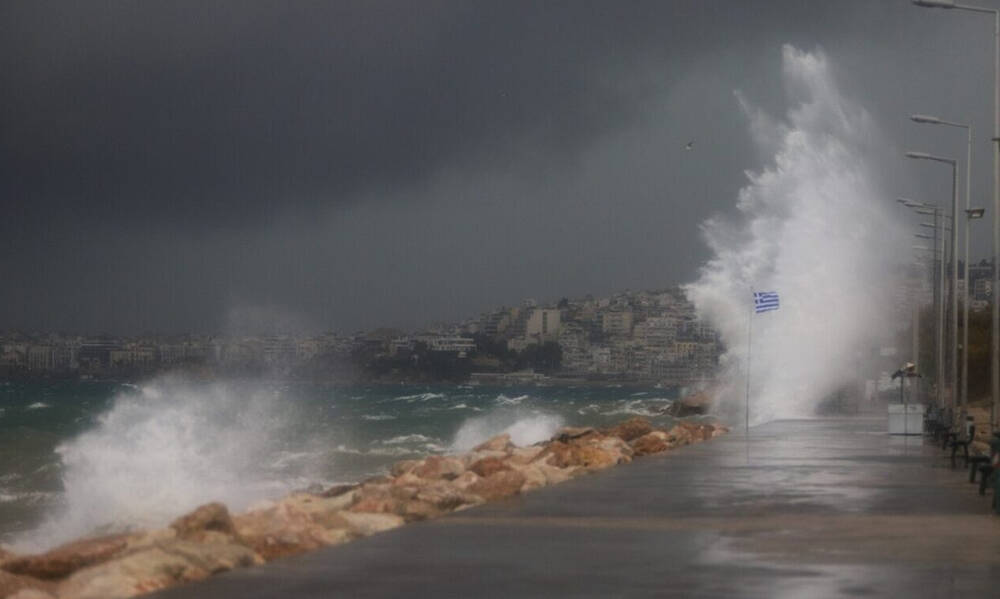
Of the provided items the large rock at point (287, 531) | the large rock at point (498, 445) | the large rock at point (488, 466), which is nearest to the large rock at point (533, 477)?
the large rock at point (488, 466)

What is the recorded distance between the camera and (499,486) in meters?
19.6

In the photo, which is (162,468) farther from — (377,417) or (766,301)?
(377,417)

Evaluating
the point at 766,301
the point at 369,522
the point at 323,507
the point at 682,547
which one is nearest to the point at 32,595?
the point at 682,547

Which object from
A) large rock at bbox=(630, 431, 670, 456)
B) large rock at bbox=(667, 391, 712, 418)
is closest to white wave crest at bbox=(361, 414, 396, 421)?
large rock at bbox=(667, 391, 712, 418)

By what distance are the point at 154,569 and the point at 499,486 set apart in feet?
27.3

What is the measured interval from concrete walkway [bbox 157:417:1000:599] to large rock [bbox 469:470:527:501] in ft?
1.00

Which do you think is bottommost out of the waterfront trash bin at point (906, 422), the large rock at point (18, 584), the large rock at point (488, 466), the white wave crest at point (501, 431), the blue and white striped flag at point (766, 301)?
the white wave crest at point (501, 431)

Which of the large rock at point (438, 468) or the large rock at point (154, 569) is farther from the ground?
the large rock at point (154, 569)

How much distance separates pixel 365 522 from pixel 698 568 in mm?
4920

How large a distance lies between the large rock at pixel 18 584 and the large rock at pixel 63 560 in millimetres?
491

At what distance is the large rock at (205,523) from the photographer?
1458cm

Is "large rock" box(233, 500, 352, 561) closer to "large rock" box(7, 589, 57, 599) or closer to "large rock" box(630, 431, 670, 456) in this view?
"large rock" box(7, 589, 57, 599)

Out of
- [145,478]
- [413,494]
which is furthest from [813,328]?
[413,494]

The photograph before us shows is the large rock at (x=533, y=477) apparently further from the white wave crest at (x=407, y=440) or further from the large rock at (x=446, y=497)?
the white wave crest at (x=407, y=440)
